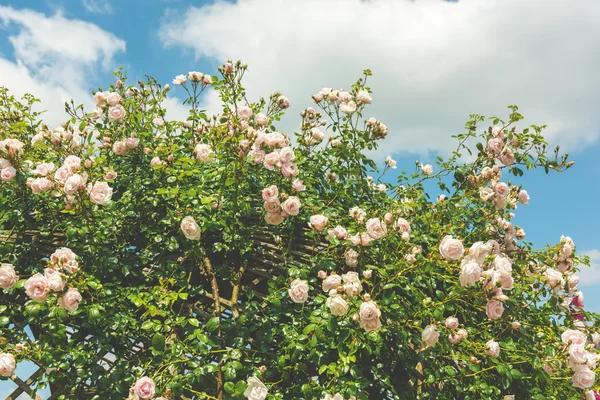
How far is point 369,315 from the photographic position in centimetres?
235

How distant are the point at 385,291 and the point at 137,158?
71.9 inches

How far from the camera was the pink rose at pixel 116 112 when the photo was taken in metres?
3.38

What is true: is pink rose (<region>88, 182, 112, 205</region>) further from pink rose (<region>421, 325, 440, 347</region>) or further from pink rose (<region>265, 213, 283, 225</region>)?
pink rose (<region>421, 325, 440, 347</region>)

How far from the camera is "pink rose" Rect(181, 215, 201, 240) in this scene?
110 inches

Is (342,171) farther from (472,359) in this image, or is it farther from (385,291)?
(472,359)

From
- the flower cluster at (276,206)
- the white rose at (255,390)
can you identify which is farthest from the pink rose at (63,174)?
the white rose at (255,390)

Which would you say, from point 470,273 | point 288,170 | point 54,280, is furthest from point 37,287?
point 470,273

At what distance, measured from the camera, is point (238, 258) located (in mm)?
3148

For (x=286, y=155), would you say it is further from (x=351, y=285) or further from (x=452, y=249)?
(x=452, y=249)

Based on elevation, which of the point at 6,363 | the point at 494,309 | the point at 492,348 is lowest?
the point at 6,363

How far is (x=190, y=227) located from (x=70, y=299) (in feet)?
2.16

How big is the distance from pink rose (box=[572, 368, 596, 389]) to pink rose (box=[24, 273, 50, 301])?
260 cm

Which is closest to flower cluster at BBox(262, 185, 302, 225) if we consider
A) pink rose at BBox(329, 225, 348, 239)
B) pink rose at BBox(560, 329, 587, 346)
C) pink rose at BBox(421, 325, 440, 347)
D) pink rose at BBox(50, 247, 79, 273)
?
pink rose at BBox(329, 225, 348, 239)

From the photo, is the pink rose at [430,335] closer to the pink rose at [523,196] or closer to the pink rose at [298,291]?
the pink rose at [298,291]
